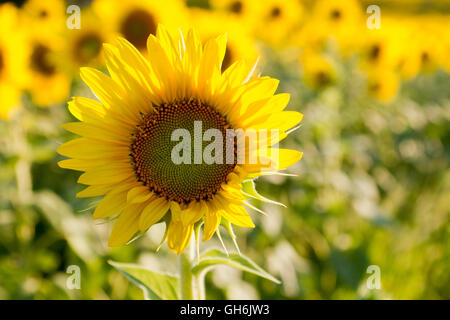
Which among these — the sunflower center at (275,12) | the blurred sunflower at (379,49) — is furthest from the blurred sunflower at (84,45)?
the blurred sunflower at (379,49)

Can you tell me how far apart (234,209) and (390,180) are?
2.85 m

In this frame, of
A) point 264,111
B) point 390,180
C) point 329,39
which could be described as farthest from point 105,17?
point 390,180

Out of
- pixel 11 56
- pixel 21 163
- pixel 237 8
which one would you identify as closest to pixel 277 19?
pixel 237 8

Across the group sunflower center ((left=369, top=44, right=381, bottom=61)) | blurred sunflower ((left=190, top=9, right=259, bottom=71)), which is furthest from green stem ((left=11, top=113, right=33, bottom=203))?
sunflower center ((left=369, top=44, right=381, bottom=61))

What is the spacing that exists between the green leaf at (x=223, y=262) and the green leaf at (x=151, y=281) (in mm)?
164

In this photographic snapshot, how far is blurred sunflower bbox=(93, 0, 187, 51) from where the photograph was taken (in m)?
3.35

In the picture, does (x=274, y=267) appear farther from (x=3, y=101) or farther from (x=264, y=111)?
(x=3, y=101)

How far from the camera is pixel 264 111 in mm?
1287

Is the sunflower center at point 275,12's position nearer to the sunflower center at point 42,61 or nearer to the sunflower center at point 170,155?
the sunflower center at point 42,61

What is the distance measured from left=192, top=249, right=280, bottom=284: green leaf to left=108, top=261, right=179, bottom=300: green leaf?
0.16 metres

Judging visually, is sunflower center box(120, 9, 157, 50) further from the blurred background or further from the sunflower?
the sunflower

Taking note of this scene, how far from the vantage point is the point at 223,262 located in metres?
1.35

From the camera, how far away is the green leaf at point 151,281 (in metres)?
1.44

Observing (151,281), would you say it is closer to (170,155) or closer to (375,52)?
(170,155)
